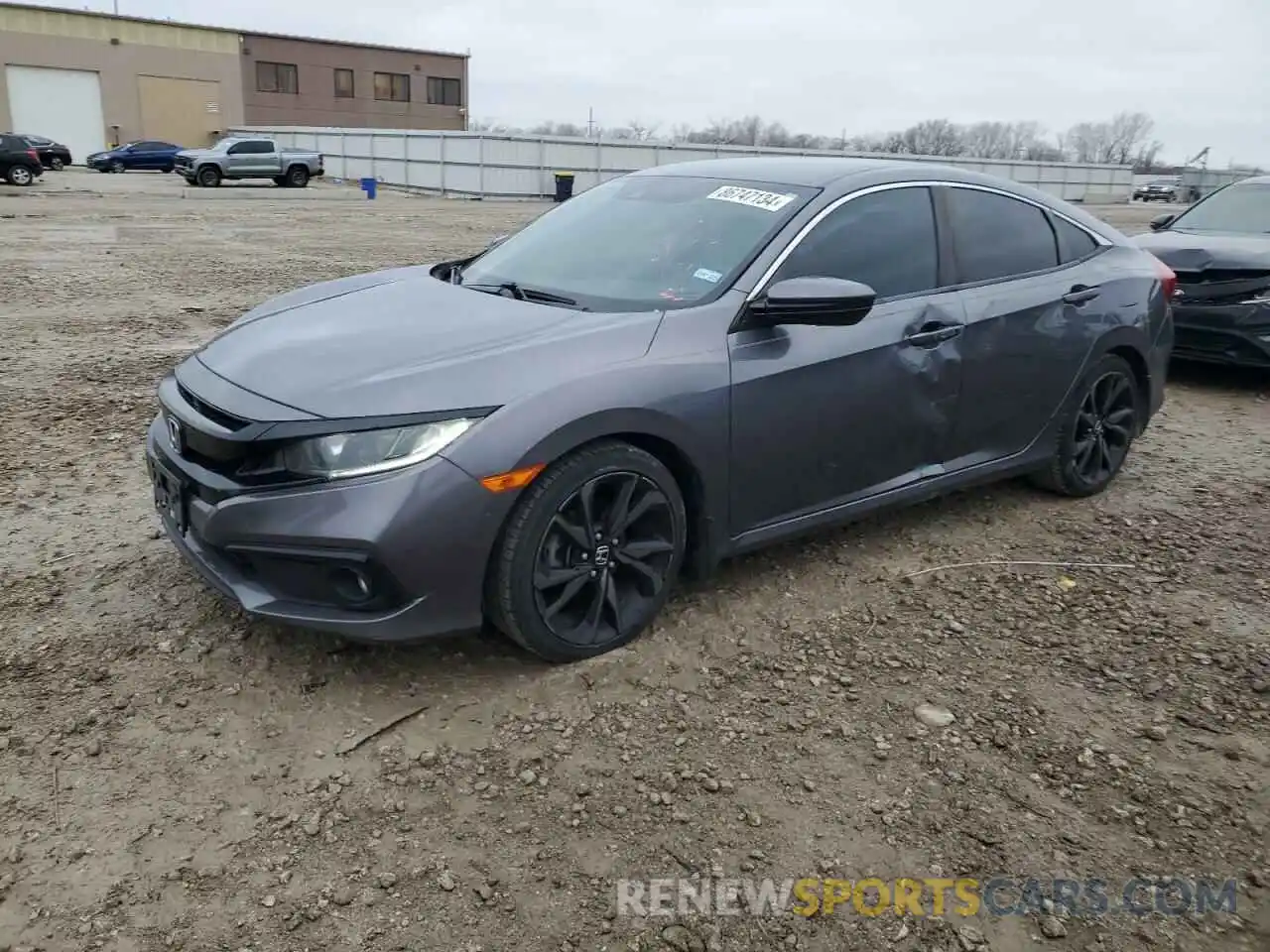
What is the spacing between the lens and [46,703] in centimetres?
301

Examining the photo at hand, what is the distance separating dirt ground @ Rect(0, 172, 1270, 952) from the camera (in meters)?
2.34

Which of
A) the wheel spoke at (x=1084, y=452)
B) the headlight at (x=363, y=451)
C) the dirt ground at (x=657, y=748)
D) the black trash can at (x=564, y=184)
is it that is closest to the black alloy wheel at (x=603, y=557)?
the dirt ground at (x=657, y=748)

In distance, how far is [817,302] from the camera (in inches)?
133

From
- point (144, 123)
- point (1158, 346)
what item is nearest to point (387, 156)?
point (144, 123)

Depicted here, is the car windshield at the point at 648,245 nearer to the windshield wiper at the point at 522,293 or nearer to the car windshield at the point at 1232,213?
the windshield wiper at the point at 522,293

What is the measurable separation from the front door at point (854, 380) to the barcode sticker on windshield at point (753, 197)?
0.64ft

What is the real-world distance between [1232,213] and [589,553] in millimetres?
7604

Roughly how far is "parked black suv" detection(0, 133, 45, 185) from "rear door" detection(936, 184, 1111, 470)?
99.3 feet

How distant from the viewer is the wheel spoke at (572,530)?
3133 millimetres

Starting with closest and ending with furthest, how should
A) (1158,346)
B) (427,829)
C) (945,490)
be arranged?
(427,829) < (945,490) < (1158,346)

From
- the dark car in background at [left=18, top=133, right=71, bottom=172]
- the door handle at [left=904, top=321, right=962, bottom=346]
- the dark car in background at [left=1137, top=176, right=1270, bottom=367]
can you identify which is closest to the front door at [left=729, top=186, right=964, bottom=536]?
the door handle at [left=904, top=321, right=962, bottom=346]

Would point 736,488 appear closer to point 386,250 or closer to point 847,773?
point 847,773

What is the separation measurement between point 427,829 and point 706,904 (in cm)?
73

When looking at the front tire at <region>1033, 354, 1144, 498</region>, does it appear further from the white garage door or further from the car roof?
the white garage door
